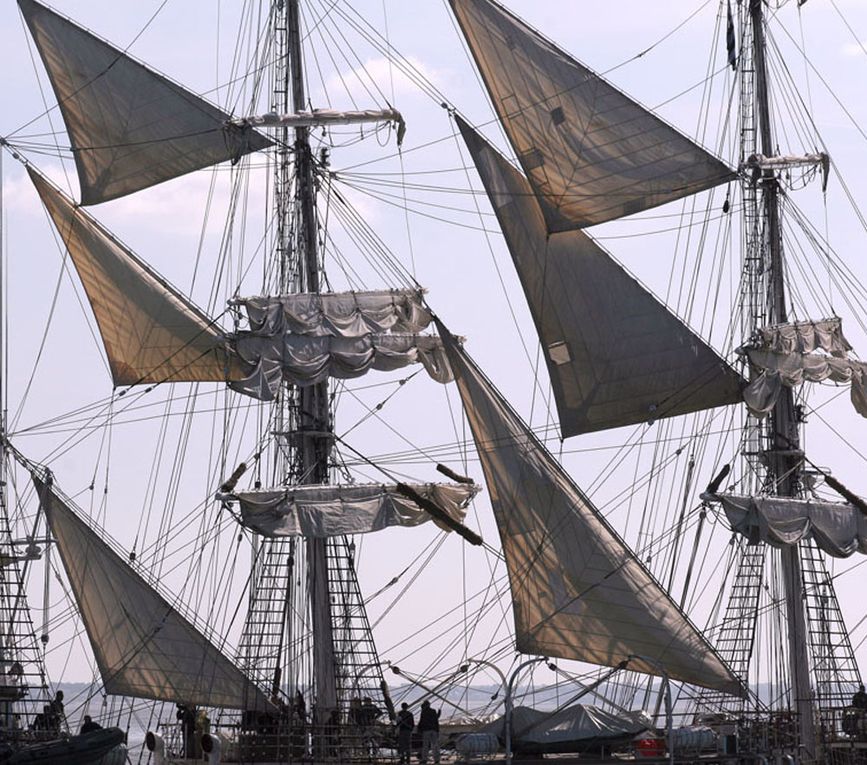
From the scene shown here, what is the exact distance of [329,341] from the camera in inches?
2271

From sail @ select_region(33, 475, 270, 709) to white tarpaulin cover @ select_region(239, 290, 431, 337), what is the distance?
7.63 m

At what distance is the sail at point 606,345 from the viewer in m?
54.5

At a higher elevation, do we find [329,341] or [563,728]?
[329,341]

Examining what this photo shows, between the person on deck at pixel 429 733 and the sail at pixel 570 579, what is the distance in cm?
385

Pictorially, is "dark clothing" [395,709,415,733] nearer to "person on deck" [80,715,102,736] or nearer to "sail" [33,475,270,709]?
"sail" [33,475,270,709]

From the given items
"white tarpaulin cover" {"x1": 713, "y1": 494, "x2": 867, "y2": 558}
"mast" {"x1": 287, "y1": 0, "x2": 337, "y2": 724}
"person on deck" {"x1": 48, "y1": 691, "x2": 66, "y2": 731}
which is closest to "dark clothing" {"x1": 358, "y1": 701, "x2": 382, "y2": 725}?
"mast" {"x1": 287, "y1": 0, "x2": 337, "y2": 724}

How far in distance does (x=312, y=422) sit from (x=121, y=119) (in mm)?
10830

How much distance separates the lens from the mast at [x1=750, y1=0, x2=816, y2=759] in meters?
54.2

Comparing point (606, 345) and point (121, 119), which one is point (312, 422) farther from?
point (121, 119)

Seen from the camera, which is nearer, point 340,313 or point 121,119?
point 340,313

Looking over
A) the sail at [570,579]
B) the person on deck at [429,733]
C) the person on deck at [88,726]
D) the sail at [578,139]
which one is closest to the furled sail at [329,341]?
the sail at [570,579]

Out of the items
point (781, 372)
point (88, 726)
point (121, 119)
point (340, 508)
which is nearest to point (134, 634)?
point (88, 726)

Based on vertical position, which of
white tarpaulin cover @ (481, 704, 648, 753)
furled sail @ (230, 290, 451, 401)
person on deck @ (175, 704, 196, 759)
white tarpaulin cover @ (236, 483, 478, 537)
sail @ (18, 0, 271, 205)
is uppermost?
sail @ (18, 0, 271, 205)

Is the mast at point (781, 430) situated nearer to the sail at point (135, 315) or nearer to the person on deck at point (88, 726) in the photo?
the sail at point (135, 315)
